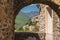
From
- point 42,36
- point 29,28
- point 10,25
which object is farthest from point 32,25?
point 10,25

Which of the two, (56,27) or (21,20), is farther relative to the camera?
(21,20)

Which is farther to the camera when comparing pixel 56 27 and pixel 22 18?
pixel 22 18

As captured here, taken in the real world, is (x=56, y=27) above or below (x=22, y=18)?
below

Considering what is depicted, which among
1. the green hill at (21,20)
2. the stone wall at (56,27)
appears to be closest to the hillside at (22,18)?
the green hill at (21,20)

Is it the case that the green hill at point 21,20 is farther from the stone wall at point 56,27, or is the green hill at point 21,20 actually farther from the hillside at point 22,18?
the stone wall at point 56,27

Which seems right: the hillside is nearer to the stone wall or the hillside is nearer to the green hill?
the green hill

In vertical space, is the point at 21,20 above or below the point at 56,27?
above

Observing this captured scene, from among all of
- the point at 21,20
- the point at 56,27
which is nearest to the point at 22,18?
the point at 21,20

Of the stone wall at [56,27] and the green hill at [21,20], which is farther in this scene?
the green hill at [21,20]

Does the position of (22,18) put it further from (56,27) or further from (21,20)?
(56,27)

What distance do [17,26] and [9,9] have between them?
8308 millimetres

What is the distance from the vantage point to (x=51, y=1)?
6.95 meters

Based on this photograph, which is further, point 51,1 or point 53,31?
point 53,31

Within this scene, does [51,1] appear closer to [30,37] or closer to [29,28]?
[30,37]
